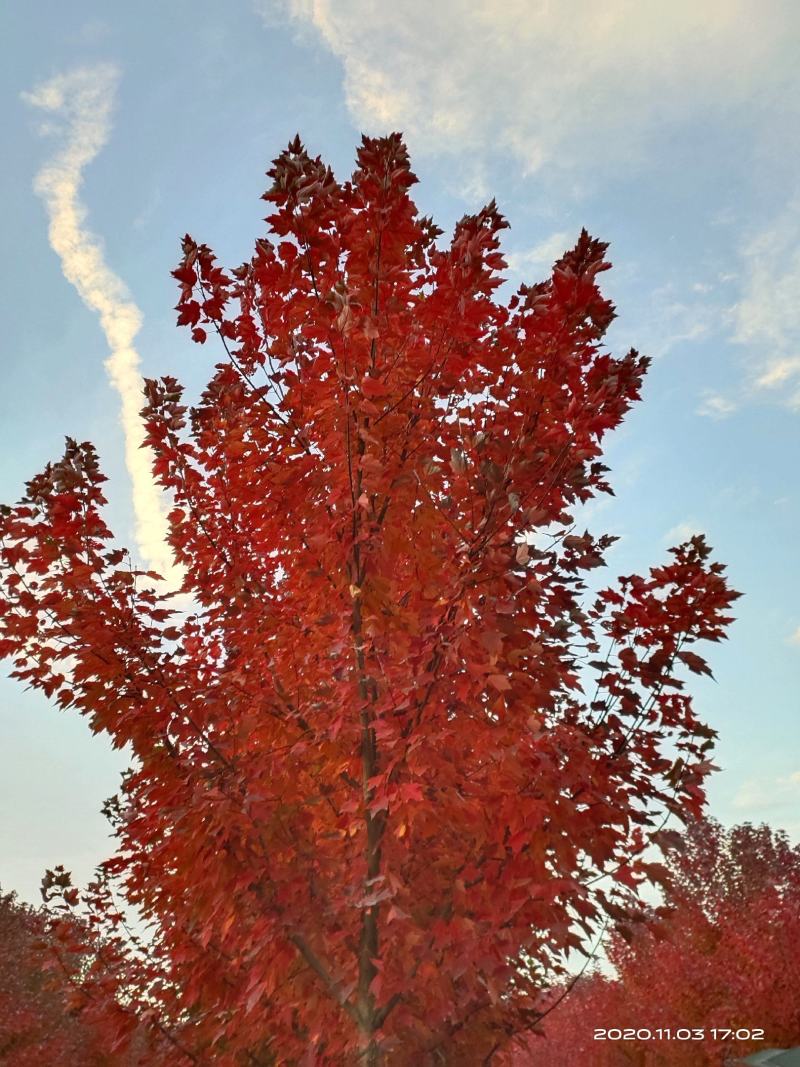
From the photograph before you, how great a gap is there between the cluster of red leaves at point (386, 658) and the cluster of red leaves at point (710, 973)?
8.12 meters

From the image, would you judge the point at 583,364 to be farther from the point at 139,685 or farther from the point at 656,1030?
the point at 656,1030

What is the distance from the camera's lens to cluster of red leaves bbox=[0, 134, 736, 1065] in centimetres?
423

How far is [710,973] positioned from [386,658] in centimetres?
1600

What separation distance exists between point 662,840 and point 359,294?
3.64 meters

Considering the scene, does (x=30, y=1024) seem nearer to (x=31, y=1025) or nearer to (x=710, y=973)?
(x=31, y=1025)

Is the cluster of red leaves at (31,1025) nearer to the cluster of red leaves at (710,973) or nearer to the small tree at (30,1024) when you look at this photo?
the small tree at (30,1024)

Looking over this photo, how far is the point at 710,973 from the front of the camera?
54.1 ft

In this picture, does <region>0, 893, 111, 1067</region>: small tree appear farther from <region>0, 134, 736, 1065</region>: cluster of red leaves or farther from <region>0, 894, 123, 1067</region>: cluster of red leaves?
<region>0, 134, 736, 1065</region>: cluster of red leaves

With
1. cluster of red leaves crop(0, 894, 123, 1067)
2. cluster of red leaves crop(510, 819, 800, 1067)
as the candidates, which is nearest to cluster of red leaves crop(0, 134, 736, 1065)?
cluster of red leaves crop(510, 819, 800, 1067)

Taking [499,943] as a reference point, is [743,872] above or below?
above

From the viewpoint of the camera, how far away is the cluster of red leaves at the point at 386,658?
4.23 metres

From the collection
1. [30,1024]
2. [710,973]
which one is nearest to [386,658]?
[710,973]

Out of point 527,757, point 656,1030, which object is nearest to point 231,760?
point 527,757

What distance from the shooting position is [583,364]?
4.95m
